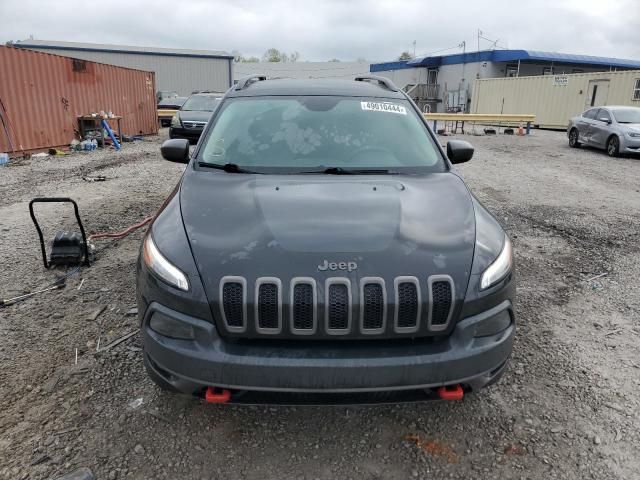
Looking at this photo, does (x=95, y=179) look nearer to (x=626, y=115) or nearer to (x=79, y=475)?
(x=79, y=475)

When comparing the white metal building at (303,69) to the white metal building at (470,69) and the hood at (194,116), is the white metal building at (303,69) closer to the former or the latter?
the white metal building at (470,69)

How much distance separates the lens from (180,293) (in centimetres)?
212

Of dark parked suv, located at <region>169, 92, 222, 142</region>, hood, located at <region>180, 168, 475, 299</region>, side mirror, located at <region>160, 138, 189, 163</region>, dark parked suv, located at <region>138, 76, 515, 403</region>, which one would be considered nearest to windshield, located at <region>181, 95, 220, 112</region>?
dark parked suv, located at <region>169, 92, 222, 142</region>

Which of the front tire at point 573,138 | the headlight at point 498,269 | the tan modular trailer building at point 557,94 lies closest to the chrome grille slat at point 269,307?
the headlight at point 498,269

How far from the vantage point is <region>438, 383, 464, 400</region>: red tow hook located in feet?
6.88

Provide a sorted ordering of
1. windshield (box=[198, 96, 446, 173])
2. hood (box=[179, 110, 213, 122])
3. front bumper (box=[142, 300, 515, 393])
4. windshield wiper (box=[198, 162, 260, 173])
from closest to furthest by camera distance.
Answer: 1. front bumper (box=[142, 300, 515, 393])
2. windshield wiper (box=[198, 162, 260, 173])
3. windshield (box=[198, 96, 446, 173])
4. hood (box=[179, 110, 213, 122])

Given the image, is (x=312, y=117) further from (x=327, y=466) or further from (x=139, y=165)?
(x=139, y=165)

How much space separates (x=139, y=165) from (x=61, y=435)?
987 centimetres

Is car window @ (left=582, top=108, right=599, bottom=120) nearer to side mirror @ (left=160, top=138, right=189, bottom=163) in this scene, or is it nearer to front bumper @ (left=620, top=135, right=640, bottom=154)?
front bumper @ (left=620, top=135, right=640, bottom=154)

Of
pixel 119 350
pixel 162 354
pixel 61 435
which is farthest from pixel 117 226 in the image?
pixel 162 354

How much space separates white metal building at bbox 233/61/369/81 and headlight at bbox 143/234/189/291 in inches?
2447

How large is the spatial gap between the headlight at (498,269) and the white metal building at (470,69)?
35.9 m

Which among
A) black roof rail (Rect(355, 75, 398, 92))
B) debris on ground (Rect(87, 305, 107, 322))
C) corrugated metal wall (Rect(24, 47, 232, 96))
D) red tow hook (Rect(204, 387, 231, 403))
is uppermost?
corrugated metal wall (Rect(24, 47, 232, 96))

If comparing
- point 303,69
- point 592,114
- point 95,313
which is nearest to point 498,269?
point 95,313
